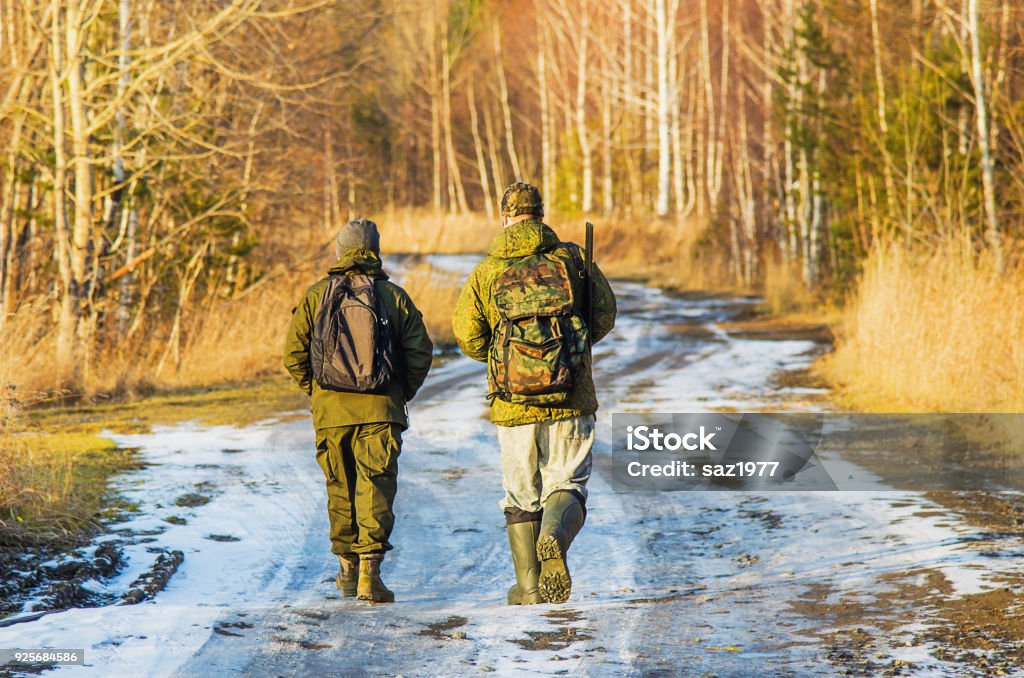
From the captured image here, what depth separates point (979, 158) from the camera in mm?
17688

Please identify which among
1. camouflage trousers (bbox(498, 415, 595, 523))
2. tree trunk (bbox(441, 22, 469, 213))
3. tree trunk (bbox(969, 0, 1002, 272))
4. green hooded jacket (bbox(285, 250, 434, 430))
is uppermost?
tree trunk (bbox(441, 22, 469, 213))

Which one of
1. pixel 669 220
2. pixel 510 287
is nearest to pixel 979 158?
pixel 510 287

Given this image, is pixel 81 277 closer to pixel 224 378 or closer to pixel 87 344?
pixel 87 344

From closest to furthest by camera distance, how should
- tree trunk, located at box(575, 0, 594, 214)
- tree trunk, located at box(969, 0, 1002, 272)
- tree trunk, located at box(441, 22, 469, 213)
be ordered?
tree trunk, located at box(969, 0, 1002, 272) < tree trunk, located at box(575, 0, 594, 214) < tree trunk, located at box(441, 22, 469, 213)

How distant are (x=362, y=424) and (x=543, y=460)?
3.47 feet

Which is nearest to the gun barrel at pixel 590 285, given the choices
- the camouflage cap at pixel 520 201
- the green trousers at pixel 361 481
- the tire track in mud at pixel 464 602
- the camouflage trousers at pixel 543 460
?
the camouflage cap at pixel 520 201

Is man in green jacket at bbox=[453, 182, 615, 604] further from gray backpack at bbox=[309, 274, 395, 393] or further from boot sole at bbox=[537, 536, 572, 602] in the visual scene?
gray backpack at bbox=[309, 274, 395, 393]

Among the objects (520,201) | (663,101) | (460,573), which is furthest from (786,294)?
(520,201)

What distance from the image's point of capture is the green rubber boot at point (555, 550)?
5.59 m

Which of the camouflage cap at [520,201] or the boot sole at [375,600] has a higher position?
the camouflage cap at [520,201]

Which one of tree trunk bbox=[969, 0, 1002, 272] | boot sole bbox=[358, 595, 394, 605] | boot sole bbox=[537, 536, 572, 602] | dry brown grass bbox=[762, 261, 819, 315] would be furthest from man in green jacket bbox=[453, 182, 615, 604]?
dry brown grass bbox=[762, 261, 819, 315]

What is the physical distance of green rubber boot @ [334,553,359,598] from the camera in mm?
6551

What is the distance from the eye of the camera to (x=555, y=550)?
557cm

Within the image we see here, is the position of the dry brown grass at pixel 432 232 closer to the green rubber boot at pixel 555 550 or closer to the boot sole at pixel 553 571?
the green rubber boot at pixel 555 550
